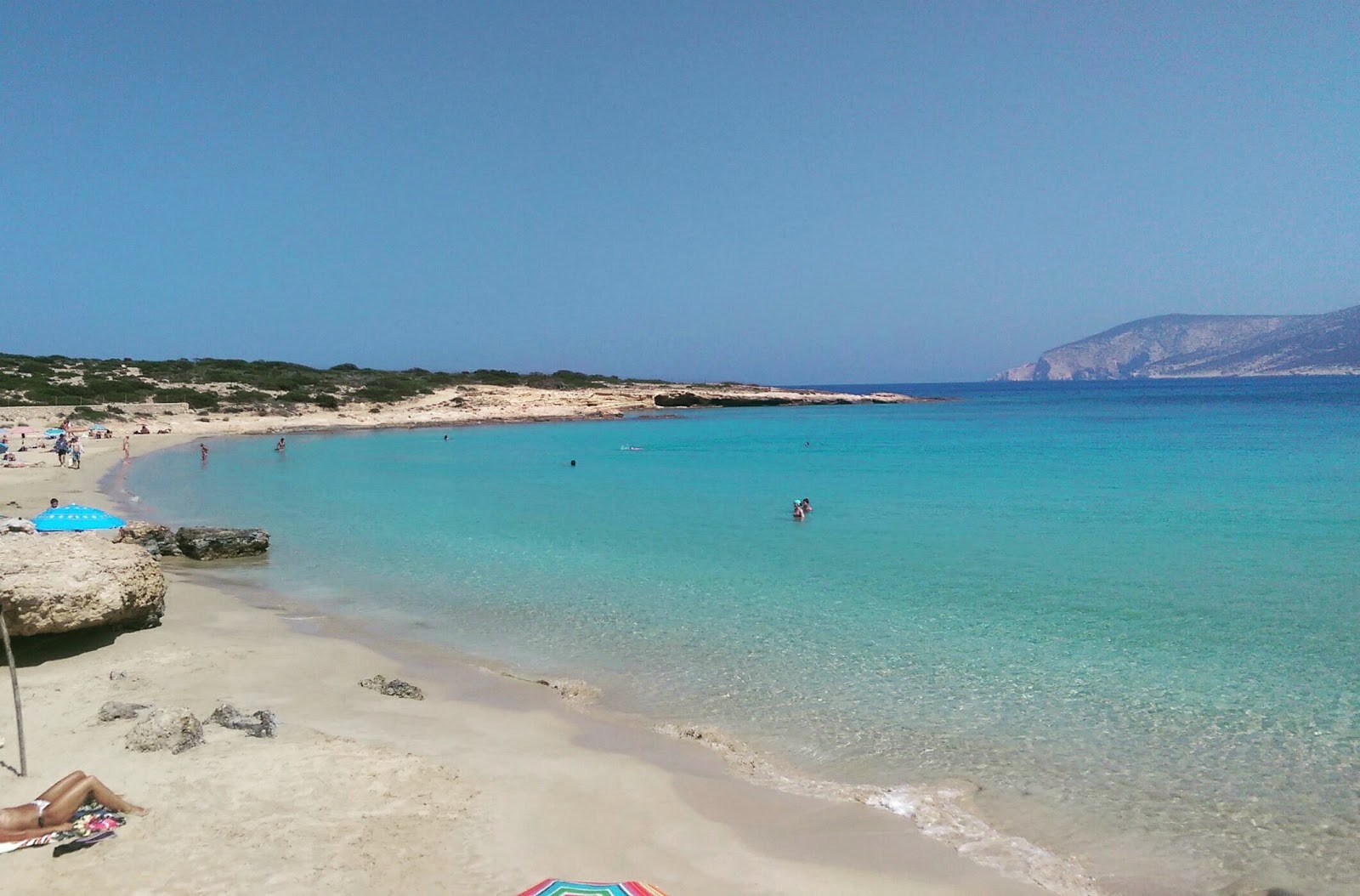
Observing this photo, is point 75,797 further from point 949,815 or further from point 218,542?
point 218,542

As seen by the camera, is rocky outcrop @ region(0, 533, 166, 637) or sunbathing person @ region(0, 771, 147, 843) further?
rocky outcrop @ region(0, 533, 166, 637)

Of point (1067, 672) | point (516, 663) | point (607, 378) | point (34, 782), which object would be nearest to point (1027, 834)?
point (1067, 672)

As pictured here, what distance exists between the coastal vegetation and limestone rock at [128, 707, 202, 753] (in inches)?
2084

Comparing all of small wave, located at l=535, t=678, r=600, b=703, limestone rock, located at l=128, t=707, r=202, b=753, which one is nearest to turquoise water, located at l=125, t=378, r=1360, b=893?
small wave, located at l=535, t=678, r=600, b=703

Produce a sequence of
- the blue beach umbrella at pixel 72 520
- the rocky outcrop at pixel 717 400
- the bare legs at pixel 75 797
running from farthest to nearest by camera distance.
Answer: the rocky outcrop at pixel 717 400 < the blue beach umbrella at pixel 72 520 < the bare legs at pixel 75 797

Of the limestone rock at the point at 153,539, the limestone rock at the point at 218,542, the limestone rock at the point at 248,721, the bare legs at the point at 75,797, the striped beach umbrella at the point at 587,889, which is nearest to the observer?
the striped beach umbrella at the point at 587,889

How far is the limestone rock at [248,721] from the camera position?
7.20 m

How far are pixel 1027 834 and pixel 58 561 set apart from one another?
994 cm

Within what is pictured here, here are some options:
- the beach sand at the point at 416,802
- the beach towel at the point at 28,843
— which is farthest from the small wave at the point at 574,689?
the beach towel at the point at 28,843

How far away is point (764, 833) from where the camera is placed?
5969 millimetres

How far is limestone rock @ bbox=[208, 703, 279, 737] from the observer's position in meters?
7.20

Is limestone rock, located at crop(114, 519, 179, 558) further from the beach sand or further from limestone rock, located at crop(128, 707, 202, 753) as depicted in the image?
limestone rock, located at crop(128, 707, 202, 753)

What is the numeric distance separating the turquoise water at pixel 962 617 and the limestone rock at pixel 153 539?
6.40 feet

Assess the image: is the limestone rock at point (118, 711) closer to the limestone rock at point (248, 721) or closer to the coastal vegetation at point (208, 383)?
the limestone rock at point (248, 721)
